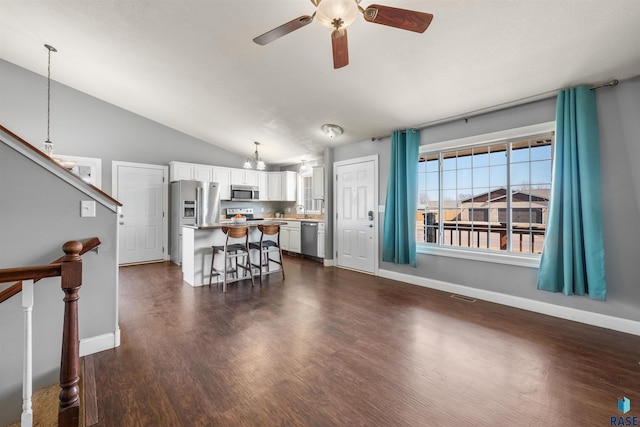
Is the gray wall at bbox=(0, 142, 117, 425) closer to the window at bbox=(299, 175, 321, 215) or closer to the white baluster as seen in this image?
the white baluster

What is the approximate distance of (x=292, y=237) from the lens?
6516 mm

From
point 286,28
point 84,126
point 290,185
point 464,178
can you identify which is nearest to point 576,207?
point 464,178

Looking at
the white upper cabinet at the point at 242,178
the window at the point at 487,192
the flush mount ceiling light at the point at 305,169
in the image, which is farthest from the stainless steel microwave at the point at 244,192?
the window at the point at 487,192

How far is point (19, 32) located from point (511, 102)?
652 cm

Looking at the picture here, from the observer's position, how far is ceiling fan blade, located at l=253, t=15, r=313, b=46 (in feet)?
5.64

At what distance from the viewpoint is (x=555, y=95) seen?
293cm

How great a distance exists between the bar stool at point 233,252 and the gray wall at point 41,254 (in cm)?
163

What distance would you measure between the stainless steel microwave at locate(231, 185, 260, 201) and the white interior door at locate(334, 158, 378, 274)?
2.58m

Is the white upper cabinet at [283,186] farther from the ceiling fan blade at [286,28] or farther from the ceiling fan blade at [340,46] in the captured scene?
the ceiling fan blade at [286,28]

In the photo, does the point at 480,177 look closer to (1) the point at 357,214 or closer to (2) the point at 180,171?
(1) the point at 357,214

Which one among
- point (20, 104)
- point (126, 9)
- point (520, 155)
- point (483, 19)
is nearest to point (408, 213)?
point (520, 155)

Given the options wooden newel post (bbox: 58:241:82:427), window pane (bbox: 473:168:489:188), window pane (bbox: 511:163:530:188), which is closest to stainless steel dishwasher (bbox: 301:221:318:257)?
window pane (bbox: 473:168:489:188)

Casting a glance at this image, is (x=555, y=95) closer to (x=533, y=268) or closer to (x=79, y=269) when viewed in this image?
(x=533, y=268)

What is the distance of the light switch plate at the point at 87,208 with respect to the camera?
210 cm
